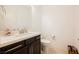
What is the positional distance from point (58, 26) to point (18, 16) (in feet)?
1.70

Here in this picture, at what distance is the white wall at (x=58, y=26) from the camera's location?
1497mm

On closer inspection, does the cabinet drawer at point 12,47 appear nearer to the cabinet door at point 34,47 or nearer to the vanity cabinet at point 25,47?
the vanity cabinet at point 25,47

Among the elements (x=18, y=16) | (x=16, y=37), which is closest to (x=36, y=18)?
(x=18, y=16)

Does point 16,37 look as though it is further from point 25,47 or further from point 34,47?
point 34,47

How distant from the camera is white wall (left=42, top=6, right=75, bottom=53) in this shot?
150 centimetres

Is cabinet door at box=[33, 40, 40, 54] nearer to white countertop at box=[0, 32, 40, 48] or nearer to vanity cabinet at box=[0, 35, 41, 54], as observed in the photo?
vanity cabinet at box=[0, 35, 41, 54]

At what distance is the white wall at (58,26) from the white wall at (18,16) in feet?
0.70

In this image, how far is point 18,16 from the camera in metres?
1.58

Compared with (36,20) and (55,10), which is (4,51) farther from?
(55,10)

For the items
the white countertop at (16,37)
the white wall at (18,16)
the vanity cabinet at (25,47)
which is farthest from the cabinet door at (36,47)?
the white wall at (18,16)

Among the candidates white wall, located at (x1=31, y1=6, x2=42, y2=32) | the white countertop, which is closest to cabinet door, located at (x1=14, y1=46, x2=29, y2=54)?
the white countertop

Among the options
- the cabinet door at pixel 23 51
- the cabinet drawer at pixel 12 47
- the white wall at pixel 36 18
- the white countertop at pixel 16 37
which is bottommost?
the cabinet door at pixel 23 51

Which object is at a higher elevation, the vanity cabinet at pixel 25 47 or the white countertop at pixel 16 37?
the white countertop at pixel 16 37
